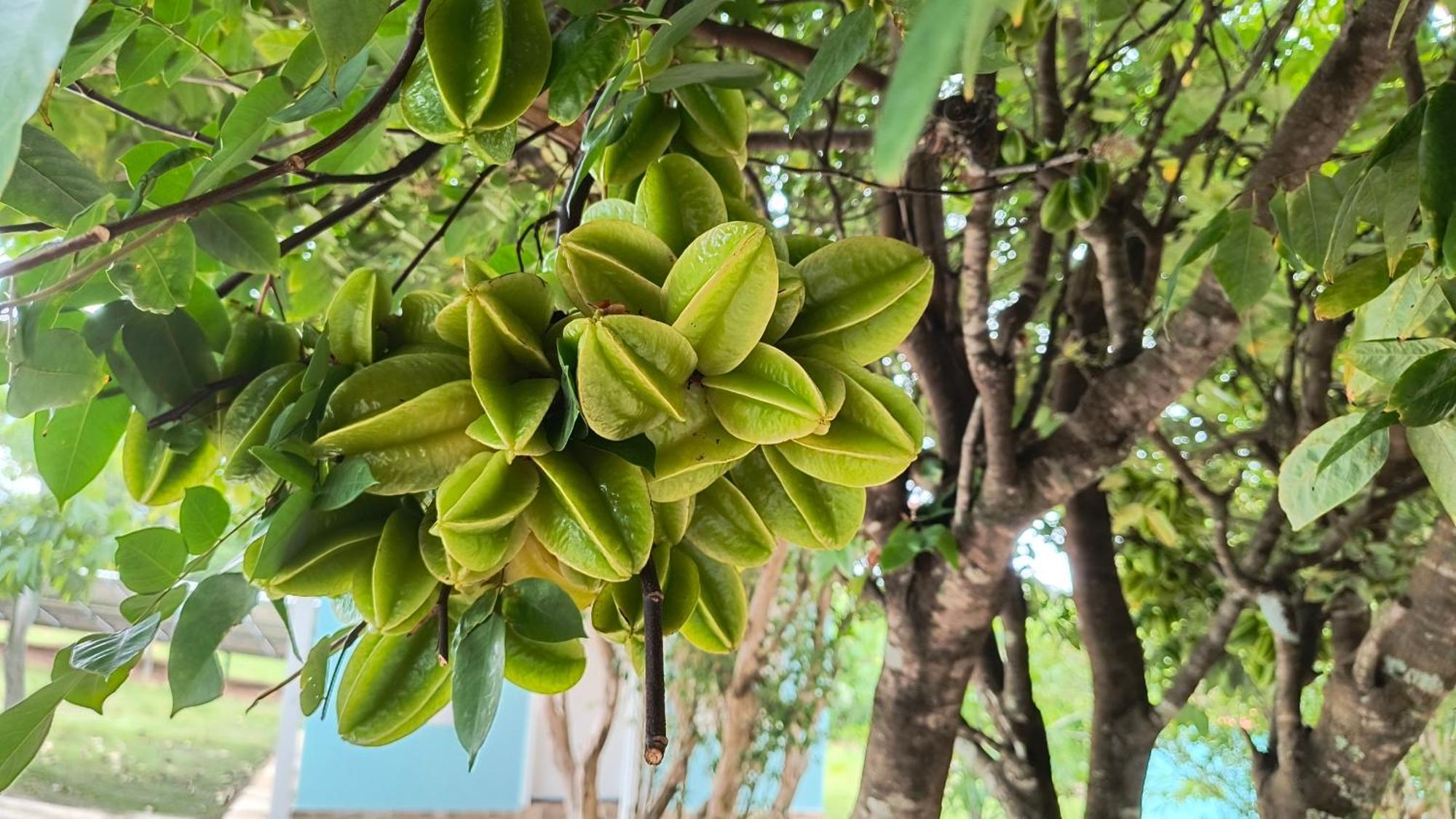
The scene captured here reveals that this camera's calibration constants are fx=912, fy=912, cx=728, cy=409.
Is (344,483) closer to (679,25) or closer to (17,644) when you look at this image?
(679,25)

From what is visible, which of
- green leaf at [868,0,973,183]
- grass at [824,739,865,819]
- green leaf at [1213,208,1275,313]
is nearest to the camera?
green leaf at [868,0,973,183]

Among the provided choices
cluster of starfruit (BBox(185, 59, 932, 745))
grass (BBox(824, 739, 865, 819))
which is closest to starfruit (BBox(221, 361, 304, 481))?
cluster of starfruit (BBox(185, 59, 932, 745))

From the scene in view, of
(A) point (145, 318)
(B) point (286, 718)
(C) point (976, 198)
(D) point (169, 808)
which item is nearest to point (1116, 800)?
(C) point (976, 198)

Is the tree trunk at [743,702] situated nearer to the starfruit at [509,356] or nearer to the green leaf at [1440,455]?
the green leaf at [1440,455]

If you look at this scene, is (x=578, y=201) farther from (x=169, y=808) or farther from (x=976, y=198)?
(x=169, y=808)

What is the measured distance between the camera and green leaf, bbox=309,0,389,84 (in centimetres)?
36

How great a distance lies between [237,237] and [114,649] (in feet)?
0.89

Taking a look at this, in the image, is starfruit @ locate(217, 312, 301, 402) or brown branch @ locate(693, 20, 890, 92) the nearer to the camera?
starfruit @ locate(217, 312, 301, 402)

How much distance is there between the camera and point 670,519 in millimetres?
529

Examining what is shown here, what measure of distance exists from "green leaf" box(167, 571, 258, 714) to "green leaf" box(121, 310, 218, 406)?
12 centimetres

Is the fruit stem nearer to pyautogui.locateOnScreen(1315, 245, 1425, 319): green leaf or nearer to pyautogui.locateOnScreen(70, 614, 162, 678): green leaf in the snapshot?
pyautogui.locateOnScreen(70, 614, 162, 678): green leaf

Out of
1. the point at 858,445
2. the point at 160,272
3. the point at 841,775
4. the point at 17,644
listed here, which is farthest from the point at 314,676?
the point at 841,775

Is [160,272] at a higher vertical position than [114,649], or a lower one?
higher

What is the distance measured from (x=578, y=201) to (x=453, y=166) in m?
1.20
